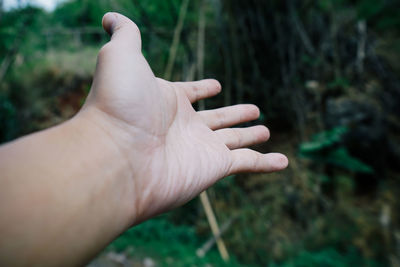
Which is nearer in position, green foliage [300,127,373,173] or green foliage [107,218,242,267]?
green foliage [107,218,242,267]

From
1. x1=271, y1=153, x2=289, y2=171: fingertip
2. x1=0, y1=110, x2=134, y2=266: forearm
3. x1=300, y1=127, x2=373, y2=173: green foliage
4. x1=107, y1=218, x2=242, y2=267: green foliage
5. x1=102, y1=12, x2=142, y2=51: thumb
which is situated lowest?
x1=107, y1=218, x2=242, y2=267: green foliage

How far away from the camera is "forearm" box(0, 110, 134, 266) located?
1.33ft

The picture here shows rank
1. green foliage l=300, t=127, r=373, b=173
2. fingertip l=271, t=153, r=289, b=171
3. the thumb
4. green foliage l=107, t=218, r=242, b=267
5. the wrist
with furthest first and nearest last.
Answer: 1. green foliage l=300, t=127, r=373, b=173
2. green foliage l=107, t=218, r=242, b=267
3. fingertip l=271, t=153, r=289, b=171
4. the thumb
5. the wrist

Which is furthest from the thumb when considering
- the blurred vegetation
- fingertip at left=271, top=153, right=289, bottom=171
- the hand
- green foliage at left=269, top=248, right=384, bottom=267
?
green foliage at left=269, top=248, right=384, bottom=267

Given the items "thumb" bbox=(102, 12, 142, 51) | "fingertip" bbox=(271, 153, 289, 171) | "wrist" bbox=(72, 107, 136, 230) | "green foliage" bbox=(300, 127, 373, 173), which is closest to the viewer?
→ "wrist" bbox=(72, 107, 136, 230)

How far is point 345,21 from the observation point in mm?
2465

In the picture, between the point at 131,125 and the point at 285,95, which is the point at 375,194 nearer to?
the point at 285,95

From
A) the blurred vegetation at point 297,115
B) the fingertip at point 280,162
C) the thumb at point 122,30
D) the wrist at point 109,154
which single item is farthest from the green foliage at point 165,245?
the thumb at point 122,30

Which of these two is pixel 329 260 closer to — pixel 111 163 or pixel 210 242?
pixel 210 242

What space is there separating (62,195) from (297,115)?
93.2 inches

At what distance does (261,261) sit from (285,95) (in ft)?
4.97

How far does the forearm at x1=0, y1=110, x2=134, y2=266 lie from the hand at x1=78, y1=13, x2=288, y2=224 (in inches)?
1.5

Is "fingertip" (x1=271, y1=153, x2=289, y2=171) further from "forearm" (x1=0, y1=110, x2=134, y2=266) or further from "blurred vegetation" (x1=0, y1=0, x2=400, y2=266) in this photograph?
"blurred vegetation" (x1=0, y1=0, x2=400, y2=266)

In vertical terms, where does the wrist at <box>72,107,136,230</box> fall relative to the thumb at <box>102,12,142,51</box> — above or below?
below
